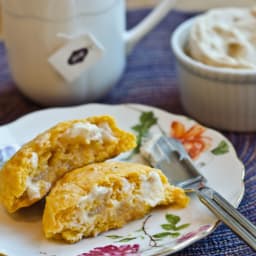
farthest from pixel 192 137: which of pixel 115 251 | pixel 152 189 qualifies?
pixel 115 251

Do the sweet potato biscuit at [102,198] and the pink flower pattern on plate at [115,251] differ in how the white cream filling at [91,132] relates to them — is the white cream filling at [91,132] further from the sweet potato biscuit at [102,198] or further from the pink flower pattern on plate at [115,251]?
the pink flower pattern on plate at [115,251]

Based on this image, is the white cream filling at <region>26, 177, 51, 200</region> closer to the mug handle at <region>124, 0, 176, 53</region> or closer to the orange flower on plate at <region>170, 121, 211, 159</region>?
the orange flower on plate at <region>170, 121, 211, 159</region>

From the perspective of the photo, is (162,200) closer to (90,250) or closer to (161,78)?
(90,250)

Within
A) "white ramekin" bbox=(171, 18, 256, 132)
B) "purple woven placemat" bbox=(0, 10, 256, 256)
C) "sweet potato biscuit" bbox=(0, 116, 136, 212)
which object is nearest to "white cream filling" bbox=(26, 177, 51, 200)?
"sweet potato biscuit" bbox=(0, 116, 136, 212)

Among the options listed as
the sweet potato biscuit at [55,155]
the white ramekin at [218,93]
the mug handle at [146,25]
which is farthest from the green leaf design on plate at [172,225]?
the mug handle at [146,25]

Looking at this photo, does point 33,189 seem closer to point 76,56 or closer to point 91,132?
point 91,132

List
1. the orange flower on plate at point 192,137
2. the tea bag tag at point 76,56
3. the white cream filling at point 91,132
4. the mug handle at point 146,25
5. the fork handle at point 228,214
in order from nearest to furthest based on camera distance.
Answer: the fork handle at point 228,214 → the white cream filling at point 91,132 → the orange flower on plate at point 192,137 → the tea bag tag at point 76,56 → the mug handle at point 146,25
